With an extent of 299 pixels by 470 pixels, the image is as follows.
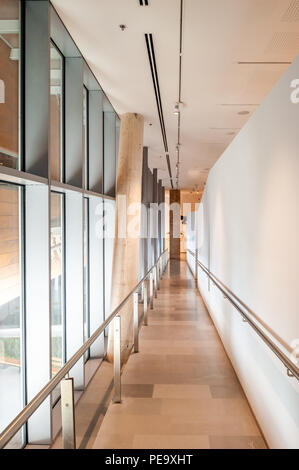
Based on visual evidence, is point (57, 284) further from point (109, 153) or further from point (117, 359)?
point (109, 153)

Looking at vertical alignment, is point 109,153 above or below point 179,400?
above

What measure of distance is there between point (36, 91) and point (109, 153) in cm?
400

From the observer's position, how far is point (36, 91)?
143 inches

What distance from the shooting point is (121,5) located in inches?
144

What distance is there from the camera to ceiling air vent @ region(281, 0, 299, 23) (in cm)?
356

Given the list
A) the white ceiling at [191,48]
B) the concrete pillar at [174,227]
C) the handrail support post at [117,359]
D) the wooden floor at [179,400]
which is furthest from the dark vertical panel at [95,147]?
the concrete pillar at [174,227]

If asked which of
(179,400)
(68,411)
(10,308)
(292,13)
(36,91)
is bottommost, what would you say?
(179,400)

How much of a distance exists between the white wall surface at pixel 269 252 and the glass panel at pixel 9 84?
7.19ft

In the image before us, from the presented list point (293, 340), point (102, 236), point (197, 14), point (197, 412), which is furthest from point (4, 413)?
point (197, 14)

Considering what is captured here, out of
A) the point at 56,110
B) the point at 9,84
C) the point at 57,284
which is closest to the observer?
the point at 9,84

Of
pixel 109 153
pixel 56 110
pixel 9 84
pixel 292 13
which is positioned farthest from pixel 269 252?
pixel 109 153

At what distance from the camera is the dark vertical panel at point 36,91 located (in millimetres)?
3621

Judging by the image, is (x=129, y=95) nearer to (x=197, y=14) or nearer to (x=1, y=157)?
(x=197, y=14)

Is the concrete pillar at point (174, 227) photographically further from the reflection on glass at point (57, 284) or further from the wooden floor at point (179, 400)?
the reflection on glass at point (57, 284)
